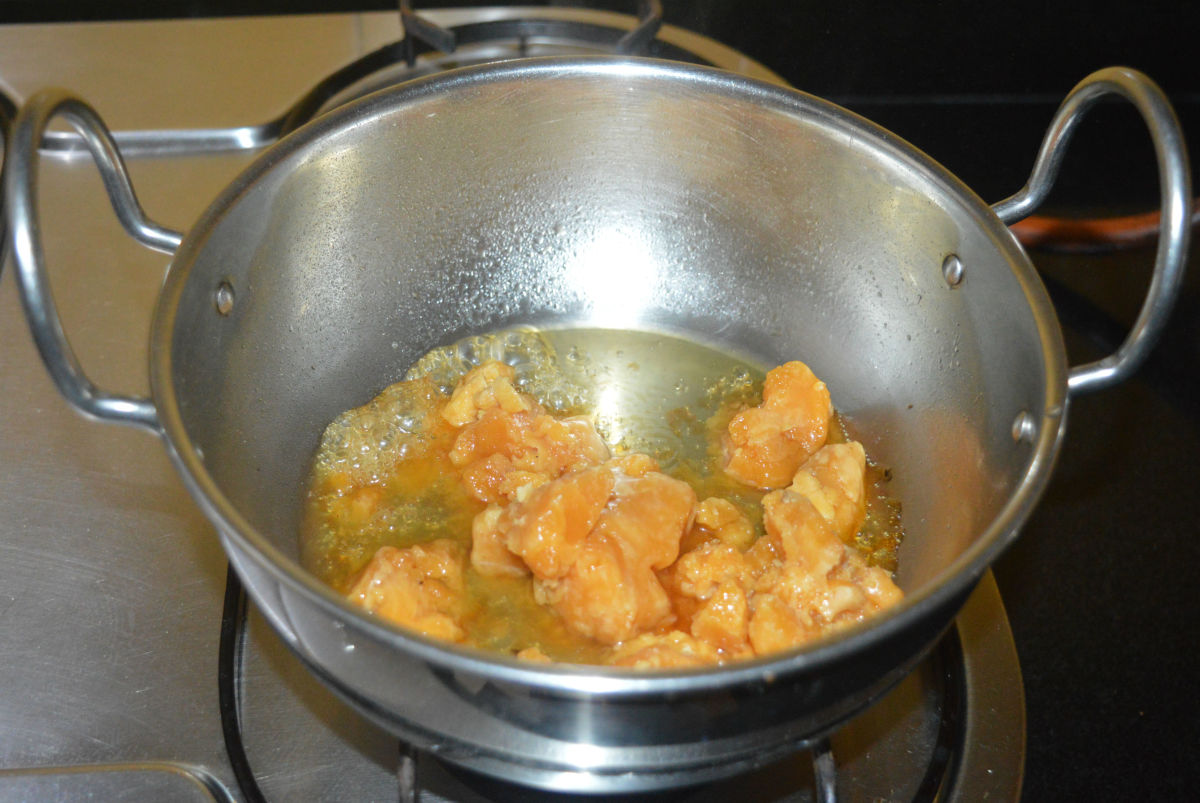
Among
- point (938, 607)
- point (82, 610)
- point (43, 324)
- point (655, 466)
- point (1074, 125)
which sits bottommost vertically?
point (82, 610)

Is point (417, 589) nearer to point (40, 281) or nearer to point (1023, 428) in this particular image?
point (40, 281)

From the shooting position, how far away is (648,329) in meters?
1.25

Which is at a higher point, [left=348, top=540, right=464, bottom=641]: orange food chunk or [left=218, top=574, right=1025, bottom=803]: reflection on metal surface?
[left=348, top=540, right=464, bottom=641]: orange food chunk

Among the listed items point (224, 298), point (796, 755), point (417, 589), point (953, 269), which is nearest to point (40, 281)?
point (224, 298)

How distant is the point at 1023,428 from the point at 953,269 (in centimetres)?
22

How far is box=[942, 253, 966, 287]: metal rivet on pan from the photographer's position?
0.98 m

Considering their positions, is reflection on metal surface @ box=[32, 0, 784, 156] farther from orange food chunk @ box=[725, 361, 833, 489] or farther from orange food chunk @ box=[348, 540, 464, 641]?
orange food chunk @ box=[348, 540, 464, 641]

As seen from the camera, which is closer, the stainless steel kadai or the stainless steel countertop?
the stainless steel kadai

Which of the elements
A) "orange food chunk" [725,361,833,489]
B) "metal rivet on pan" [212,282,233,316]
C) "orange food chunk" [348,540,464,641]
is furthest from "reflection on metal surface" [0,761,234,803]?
"orange food chunk" [725,361,833,489]

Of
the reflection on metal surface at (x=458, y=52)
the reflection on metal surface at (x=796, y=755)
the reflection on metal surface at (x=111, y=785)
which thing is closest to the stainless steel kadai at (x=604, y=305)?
the reflection on metal surface at (x=796, y=755)

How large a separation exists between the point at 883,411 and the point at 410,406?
54cm

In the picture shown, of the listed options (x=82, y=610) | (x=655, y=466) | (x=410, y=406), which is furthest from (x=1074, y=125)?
(x=82, y=610)

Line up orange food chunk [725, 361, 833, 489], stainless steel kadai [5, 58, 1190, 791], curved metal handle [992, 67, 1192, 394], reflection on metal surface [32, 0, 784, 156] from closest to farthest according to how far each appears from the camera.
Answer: stainless steel kadai [5, 58, 1190, 791] → curved metal handle [992, 67, 1192, 394] → orange food chunk [725, 361, 833, 489] → reflection on metal surface [32, 0, 784, 156]

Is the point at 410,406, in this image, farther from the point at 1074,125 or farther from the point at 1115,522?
the point at 1115,522
